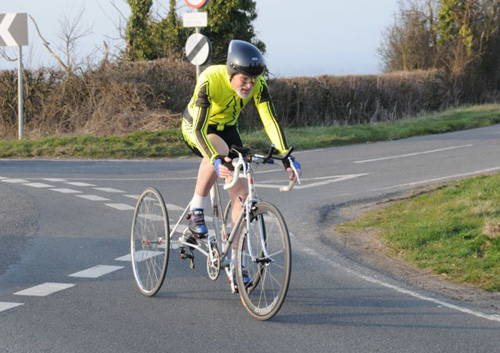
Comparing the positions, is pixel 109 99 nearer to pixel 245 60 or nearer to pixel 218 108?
pixel 218 108

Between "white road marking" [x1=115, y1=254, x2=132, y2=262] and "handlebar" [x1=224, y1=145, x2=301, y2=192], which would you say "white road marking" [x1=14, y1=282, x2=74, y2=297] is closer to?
"white road marking" [x1=115, y1=254, x2=132, y2=262]

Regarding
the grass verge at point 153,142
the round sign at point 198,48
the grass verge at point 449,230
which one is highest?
the round sign at point 198,48

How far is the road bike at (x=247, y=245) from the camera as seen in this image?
512cm

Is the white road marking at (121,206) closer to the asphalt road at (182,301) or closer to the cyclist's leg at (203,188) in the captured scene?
the asphalt road at (182,301)

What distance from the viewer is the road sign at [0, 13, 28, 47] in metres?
19.4

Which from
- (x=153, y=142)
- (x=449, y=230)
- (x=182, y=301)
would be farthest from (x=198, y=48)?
(x=182, y=301)

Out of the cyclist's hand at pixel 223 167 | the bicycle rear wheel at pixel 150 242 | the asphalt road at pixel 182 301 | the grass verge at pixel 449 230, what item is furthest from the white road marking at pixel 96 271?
the grass verge at pixel 449 230

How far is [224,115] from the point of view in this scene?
5.98m

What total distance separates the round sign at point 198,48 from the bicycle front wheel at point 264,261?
1201cm

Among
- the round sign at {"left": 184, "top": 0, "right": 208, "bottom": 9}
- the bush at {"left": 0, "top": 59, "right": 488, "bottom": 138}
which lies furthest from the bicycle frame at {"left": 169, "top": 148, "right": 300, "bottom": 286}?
the bush at {"left": 0, "top": 59, "right": 488, "bottom": 138}

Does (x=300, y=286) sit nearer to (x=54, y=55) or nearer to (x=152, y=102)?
(x=152, y=102)

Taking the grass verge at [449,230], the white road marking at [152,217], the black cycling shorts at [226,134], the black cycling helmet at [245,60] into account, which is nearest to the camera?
the black cycling helmet at [245,60]

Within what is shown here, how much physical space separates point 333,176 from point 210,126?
7.88m

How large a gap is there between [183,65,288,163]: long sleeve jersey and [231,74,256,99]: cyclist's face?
0.15m
